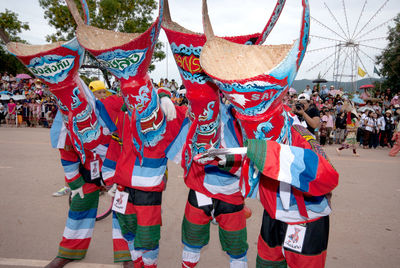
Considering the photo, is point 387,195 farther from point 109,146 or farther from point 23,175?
point 23,175

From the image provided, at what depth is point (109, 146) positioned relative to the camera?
2461mm

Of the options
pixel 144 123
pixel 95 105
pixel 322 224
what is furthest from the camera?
pixel 95 105

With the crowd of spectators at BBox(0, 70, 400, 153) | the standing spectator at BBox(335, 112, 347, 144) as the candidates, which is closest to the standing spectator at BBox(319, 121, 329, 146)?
the crowd of spectators at BBox(0, 70, 400, 153)

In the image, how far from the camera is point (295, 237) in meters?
1.53

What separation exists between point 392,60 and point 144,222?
935 inches

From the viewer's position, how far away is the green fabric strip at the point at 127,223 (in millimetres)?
2211

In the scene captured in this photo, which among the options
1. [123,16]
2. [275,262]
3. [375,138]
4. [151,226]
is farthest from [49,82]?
[123,16]

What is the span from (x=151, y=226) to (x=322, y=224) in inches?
47.7

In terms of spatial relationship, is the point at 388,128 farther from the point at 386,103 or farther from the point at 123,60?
the point at 123,60

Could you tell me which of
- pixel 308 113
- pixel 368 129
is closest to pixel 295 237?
pixel 308 113

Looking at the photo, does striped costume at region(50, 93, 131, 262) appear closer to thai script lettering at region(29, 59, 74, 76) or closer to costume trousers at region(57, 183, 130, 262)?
costume trousers at region(57, 183, 130, 262)

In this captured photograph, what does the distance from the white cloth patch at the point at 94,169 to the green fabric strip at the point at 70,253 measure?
70cm

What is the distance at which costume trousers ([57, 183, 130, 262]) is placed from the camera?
2508 mm

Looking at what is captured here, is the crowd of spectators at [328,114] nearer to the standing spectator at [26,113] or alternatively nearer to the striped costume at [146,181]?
the standing spectator at [26,113]
